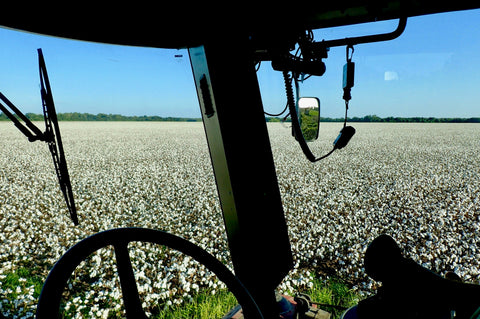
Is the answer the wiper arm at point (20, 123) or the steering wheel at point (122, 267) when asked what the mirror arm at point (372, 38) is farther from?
the wiper arm at point (20, 123)

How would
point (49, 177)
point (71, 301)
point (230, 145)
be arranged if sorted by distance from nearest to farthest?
1. point (230, 145)
2. point (71, 301)
3. point (49, 177)

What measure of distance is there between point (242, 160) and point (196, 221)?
578cm

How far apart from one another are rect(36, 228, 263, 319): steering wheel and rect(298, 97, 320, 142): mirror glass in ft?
4.31

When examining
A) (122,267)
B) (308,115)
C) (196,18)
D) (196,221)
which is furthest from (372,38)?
(196,221)

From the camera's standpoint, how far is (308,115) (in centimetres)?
217

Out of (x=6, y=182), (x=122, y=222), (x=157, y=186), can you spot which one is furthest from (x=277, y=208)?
(x=6, y=182)

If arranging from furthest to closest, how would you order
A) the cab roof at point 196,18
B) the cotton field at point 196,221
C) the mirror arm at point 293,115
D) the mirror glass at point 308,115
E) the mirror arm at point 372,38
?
the cotton field at point 196,221, the mirror glass at point 308,115, the mirror arm at point 293,115, the mirror arm at point 372,38, the cab roof at point 196,18

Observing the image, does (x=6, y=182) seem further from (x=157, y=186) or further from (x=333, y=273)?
(x=333, y=273)

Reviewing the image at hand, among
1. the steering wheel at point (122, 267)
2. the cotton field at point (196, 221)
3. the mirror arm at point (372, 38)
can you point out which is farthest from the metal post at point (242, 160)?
the cotton field at point (196, 221)

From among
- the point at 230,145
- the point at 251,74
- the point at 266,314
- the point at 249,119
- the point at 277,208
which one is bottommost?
the point at 266,314

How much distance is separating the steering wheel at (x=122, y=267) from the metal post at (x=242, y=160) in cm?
86

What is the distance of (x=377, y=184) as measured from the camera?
1152 cm

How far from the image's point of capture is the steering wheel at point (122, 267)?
28.4 inches

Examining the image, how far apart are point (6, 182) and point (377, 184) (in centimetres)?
1549
